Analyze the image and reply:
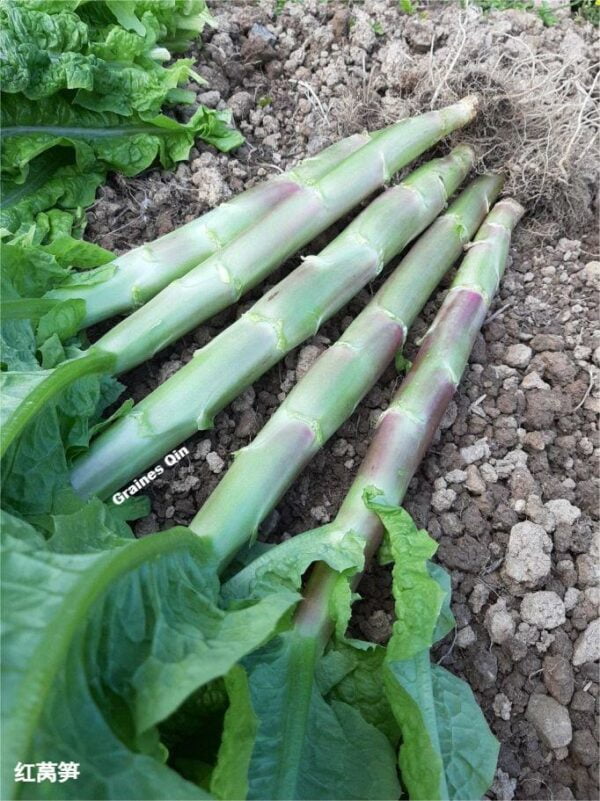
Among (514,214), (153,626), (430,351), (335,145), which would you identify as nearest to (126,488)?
(153,626)

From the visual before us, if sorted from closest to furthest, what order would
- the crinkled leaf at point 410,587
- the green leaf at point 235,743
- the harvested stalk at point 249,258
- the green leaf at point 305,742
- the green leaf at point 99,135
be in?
the green leaf at point 235,743 → the green leaf at point 305,742 → the crinkled leaf at point 410,587 → the harvested stalk at point 249,258 → the green leaf at point 99,135

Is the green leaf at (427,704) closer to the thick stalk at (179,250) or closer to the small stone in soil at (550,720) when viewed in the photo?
the small stone in soil at (550,720)

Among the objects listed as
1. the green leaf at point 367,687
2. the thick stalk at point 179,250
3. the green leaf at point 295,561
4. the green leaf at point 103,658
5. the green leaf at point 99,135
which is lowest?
the green leaf at point 367,687

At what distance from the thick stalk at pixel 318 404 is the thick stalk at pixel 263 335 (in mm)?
70

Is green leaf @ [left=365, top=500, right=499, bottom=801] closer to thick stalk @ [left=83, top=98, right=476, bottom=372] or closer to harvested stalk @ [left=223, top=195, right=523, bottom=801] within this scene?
harvested stalk @ [left=223, top=195, right=523, bottom=801]

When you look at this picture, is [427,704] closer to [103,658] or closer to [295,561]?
[295,561]

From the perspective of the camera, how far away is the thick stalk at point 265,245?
2.26 m

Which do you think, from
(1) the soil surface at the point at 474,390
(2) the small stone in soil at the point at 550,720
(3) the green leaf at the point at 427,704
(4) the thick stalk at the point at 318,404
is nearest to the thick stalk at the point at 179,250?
(1) the soil surface at the point at 474,390

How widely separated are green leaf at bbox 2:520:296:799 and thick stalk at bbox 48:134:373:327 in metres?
0.97

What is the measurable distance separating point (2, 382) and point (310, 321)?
38.5 inches

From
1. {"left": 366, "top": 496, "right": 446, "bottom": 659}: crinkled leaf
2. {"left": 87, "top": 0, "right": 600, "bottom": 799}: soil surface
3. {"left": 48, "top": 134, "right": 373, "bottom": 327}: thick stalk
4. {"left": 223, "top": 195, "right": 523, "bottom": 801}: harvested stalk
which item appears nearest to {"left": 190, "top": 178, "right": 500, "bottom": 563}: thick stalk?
{"left": 223, "top": 195, "right": 523, "bottom": 801}: harvested stalk

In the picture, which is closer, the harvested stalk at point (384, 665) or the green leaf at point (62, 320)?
the harvested stalk at point (384, 665)

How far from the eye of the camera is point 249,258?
2.40m

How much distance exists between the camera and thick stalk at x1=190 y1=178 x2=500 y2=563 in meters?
1.95
